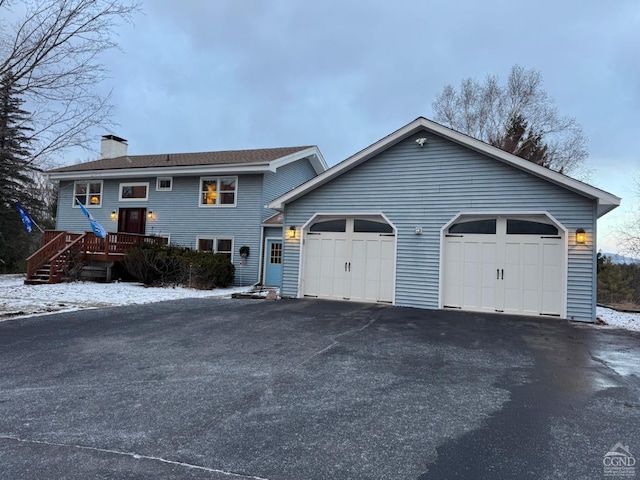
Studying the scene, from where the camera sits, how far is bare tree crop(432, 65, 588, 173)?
2264 cm

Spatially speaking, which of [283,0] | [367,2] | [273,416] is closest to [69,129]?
[273,416]

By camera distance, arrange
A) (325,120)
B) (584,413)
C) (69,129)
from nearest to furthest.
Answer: (584,413) → (69,129) → (325,120)

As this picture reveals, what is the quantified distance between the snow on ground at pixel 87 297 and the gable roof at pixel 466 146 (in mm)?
2944

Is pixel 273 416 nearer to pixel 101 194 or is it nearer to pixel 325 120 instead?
pixel 101 194

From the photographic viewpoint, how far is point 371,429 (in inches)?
126

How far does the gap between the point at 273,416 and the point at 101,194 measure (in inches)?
711

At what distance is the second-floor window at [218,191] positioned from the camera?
53.5ft

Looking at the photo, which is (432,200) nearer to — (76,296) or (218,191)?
(218,191)

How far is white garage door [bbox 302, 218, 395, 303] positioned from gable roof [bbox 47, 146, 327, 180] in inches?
187

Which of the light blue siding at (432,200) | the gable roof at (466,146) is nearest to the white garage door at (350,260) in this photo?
the light blue siding at (432,200)

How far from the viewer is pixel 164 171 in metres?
16.6

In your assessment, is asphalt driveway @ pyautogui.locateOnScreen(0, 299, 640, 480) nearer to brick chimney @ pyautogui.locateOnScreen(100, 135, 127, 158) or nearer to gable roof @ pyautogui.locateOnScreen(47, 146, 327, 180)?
gable roof @ pyautogui.locateOnScreen(47, 146, 327, 180)

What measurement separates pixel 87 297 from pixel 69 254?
4.20 m

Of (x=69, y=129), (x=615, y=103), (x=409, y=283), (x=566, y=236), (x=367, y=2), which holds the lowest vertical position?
(x=409, y=283)
